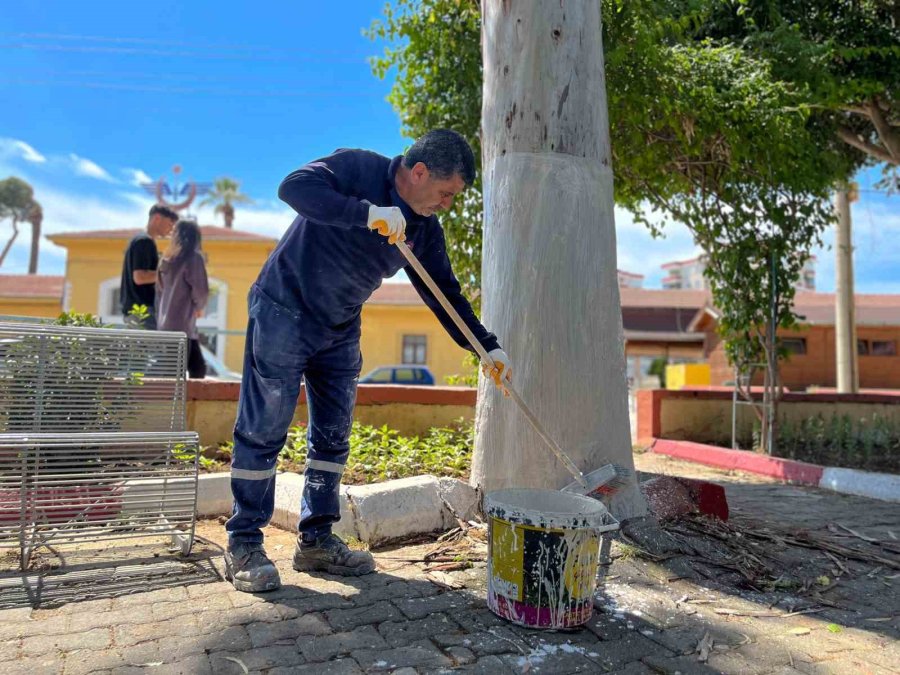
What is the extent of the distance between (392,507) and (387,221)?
1500mm

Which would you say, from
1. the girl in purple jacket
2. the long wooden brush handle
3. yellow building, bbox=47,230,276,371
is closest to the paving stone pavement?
the long wooden brush handle

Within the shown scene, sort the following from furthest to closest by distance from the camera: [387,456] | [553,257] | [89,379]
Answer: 1. [387,456]
2. [553,257]
3. [89,379]

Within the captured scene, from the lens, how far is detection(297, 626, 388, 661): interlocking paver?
2.07 m

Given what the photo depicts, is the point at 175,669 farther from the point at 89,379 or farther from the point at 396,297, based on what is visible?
the point at 396,297

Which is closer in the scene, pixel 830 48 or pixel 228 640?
pixel 228 640

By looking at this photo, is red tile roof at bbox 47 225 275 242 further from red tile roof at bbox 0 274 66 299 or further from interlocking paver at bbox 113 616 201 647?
interlocking paver at bbox 113 616 201 647

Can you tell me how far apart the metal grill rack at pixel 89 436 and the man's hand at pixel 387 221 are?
1183mm

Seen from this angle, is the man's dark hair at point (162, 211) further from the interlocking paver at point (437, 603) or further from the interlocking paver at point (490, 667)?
the interlocking paver at point (490, 667)

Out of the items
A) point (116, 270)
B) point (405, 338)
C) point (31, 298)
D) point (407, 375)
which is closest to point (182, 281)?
point (407, 375)

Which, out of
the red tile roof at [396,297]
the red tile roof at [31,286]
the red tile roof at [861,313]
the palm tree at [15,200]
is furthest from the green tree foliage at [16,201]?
the red tile roof at [861,313]

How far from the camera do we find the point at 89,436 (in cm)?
269

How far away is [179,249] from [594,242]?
3.19 m

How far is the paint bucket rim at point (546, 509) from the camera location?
2.28m

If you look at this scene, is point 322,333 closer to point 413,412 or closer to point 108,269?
point 413,412
